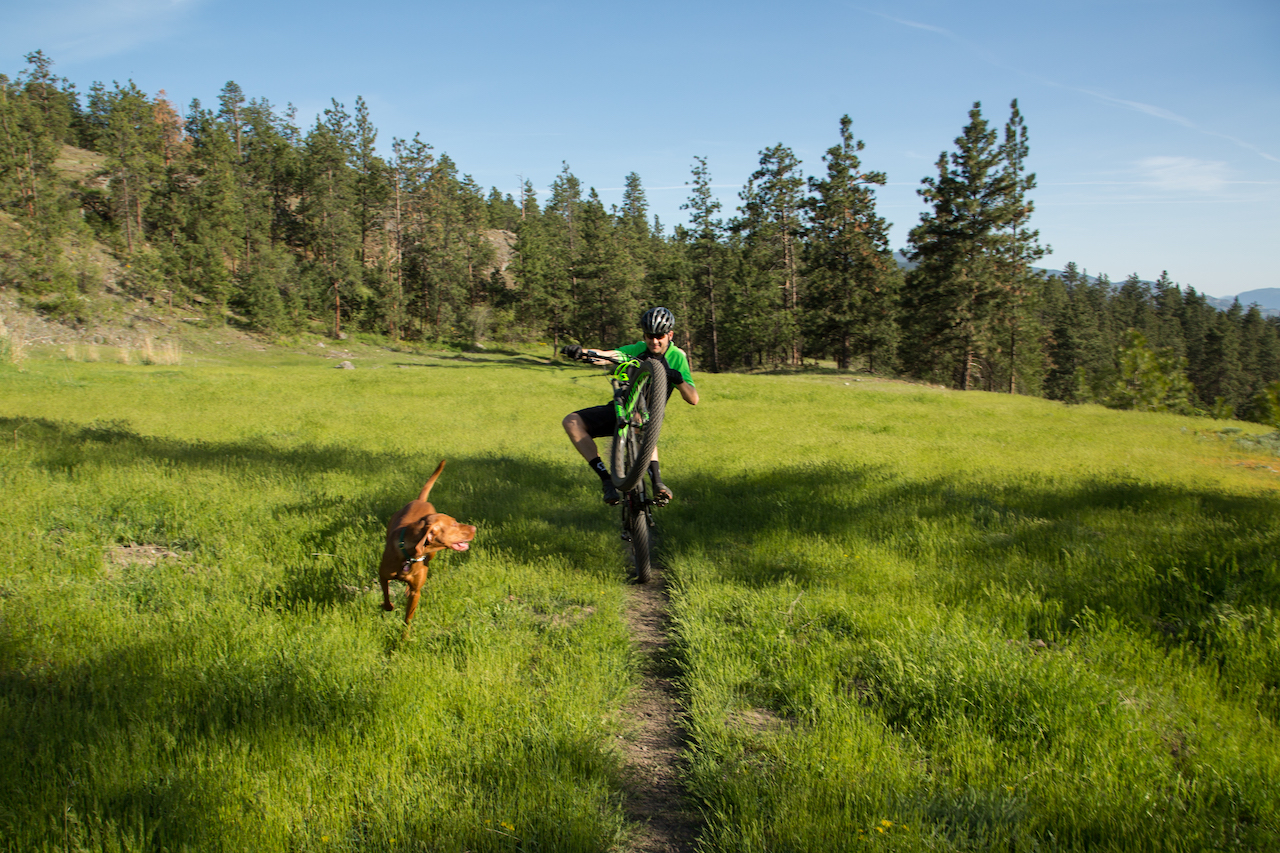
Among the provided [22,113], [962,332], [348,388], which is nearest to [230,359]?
[348,388]

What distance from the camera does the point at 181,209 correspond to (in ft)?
167

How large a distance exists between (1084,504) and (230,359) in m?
44.2

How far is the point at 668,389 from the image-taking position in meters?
6.10

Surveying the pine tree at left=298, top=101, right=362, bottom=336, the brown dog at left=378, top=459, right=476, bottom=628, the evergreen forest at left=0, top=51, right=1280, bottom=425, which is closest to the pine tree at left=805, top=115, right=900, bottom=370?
the evergreen forest at left=0, top=51, right=1280, bottom=425

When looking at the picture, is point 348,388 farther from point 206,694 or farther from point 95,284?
point 95,284

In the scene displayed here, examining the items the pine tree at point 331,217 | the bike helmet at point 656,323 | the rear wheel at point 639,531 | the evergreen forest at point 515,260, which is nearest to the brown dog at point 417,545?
the rear wheel at point 639,531

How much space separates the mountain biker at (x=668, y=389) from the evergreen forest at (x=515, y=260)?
32.4 meters

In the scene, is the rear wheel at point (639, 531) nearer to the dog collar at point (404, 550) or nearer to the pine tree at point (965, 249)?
the dog collar at point (404, 550)

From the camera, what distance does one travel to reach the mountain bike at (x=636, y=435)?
5840 mm

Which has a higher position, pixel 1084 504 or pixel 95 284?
pixel 95 284

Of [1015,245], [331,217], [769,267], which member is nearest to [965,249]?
[1015,245]

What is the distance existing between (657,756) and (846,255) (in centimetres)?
5101

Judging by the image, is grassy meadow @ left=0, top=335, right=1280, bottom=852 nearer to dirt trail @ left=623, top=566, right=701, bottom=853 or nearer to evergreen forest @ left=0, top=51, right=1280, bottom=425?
dirt trail @ left=623, top=566, right=701, bottom=853

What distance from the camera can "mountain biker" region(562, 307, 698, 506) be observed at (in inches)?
237
